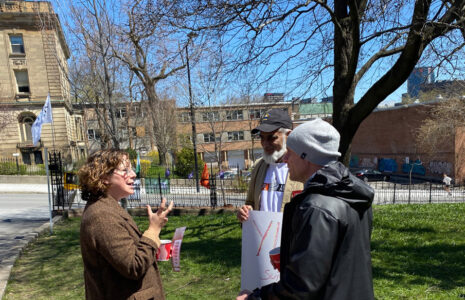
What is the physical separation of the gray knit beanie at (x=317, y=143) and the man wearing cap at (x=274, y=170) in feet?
3.70

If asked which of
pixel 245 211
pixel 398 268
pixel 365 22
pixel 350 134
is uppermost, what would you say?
pixel 365 22

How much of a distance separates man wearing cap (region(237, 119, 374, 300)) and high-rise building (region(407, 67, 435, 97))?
575 cm

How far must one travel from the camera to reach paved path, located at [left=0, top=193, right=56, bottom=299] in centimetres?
654

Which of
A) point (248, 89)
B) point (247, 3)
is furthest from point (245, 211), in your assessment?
point (248, 89)

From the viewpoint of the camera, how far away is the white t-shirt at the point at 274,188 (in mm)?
2799

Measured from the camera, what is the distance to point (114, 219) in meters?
1.89

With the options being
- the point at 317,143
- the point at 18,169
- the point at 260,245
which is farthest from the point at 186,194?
the point at 317,143

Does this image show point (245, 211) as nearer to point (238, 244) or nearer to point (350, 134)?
point (350, 134)

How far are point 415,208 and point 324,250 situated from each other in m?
9.31

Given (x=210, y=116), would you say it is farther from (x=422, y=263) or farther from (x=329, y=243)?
(x=329, y=243)

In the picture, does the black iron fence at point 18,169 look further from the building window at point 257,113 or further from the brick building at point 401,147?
the brick building at point 401,147

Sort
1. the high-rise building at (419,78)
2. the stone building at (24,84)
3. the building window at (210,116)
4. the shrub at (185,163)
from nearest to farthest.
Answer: the high-rise building at (419,78) < the building window at (210,116) < the shrub at (185,163) < the stone building at (24,84)

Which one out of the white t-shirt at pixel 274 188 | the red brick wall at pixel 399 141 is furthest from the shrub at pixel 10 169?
the red brick wall at pixel 399 141

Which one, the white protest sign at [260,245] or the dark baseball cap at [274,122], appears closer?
the white protest sign at [260,245]
